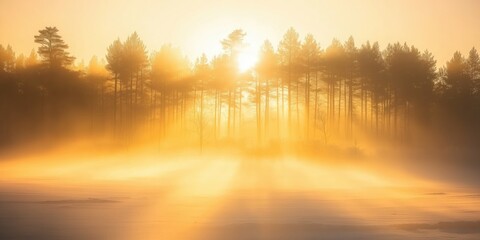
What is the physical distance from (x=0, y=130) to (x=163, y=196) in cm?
5562

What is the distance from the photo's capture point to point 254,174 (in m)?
29.6

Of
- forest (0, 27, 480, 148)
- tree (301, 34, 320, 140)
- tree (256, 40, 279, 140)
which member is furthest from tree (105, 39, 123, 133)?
tree (301, 34, 320, 140)

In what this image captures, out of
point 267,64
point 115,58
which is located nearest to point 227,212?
point 267,64

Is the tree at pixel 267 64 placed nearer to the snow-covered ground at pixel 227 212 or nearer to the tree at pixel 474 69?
the tree at pixel 474 69

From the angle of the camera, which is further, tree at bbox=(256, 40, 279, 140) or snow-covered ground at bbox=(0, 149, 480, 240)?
tree at bbox=(256, 40, 279, 140)

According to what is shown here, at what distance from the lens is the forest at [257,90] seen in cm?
5959

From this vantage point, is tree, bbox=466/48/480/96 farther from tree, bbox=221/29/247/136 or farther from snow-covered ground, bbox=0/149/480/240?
snow-covered ground, bbox=0/149/480/240

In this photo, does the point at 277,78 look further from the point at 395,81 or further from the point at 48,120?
the point at 48,120

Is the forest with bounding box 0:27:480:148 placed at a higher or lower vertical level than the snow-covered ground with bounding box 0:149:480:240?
higher

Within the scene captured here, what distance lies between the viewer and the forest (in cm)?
5959

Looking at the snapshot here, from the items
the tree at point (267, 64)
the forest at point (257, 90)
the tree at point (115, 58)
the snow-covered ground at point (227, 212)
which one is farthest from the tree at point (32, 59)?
the snow-covered ground at point (227, 212)

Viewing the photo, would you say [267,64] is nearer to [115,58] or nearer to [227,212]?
[115,58]

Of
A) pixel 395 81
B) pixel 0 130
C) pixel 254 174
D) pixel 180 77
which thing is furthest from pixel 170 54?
pixel 254 174

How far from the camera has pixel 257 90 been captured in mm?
62594
